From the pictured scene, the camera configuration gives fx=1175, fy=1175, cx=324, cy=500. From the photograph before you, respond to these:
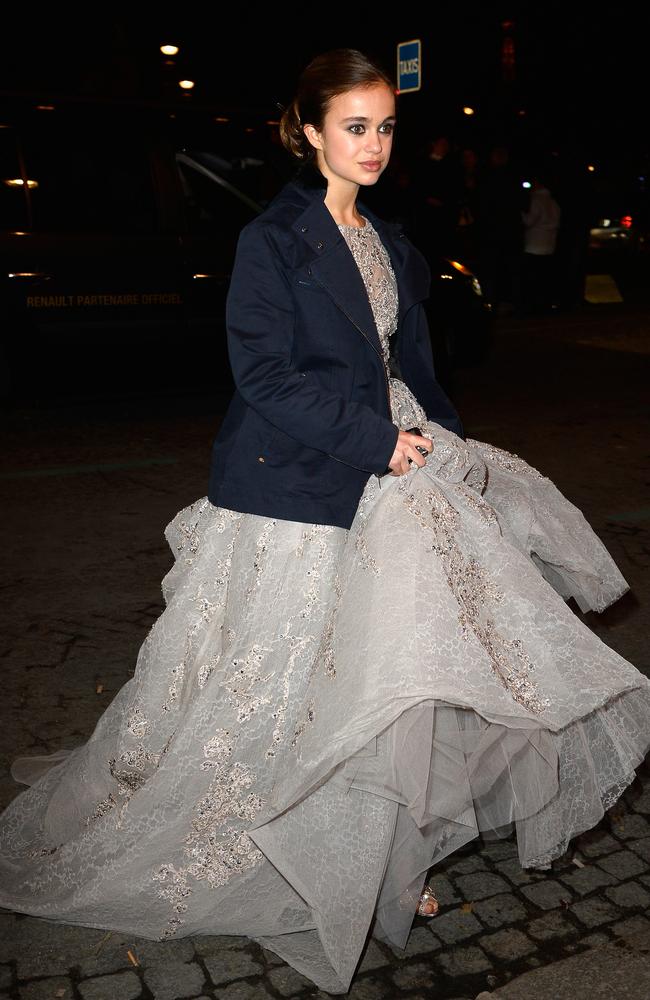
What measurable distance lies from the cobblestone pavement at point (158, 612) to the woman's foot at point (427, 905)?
3 centimetres

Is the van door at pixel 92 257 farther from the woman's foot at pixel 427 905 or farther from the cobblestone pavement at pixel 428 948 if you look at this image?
the woman's foot at pixel 427 905

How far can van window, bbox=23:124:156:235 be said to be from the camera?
7.75 meters

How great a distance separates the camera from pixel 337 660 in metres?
2.56

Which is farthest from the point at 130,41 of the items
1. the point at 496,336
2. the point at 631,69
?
the point at 631,69

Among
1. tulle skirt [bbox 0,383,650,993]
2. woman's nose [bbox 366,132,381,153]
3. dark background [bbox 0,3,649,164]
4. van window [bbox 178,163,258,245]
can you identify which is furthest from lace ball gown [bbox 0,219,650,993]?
dark background [bbox 0,3,649,164]

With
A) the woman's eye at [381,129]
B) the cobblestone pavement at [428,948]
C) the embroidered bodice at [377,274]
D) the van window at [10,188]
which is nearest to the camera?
the cobblestone pavement at [428,948]

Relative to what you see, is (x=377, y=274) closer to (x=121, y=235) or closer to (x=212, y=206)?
(x=121, y=235)

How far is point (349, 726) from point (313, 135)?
1.37m

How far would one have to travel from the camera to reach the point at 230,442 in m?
2.86

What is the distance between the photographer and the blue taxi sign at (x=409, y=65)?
1694 cm

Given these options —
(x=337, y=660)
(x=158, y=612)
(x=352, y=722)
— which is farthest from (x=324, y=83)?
(x=158, y=612)

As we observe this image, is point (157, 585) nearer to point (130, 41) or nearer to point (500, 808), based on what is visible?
point (500, 808)

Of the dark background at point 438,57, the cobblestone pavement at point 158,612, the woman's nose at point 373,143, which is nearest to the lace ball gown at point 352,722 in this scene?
the cobblestone pavement at point 158,612

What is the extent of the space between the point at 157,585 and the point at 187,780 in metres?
2.40
